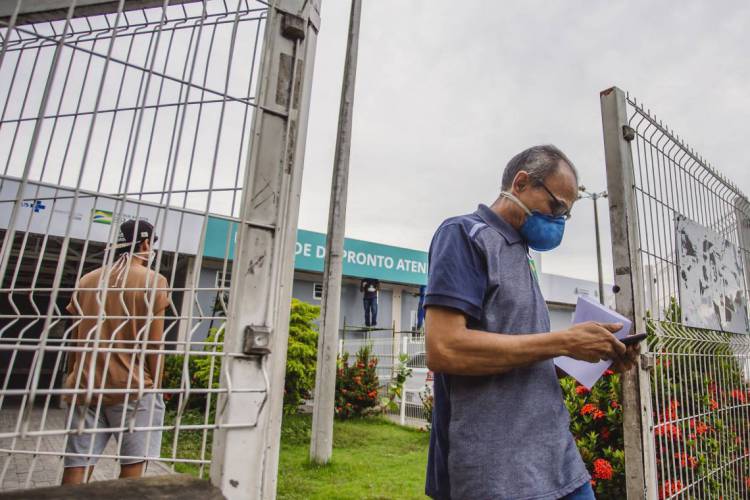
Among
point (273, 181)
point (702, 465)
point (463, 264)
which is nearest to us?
point (273, 181)

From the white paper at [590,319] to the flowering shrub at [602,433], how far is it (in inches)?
62.7

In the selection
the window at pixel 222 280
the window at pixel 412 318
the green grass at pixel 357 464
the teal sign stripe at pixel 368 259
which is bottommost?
the green grass at pixel 357 464

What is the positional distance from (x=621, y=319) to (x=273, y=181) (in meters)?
1.43

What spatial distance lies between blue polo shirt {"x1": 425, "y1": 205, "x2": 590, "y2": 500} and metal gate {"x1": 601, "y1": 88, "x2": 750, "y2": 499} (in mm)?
1030

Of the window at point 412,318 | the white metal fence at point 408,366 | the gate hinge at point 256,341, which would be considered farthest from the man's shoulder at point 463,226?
the window at point 412,318

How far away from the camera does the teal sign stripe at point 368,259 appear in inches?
609

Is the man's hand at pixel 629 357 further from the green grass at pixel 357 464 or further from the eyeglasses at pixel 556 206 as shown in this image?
the green grass at pixel 357 464

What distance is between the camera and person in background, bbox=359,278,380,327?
57.7 ft

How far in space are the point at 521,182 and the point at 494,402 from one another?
2.93ft

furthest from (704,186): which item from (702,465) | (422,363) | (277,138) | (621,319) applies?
(422,363)

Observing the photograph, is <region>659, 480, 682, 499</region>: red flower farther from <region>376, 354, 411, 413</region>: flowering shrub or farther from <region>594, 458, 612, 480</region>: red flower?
<region>376, 354, 411, 413</region>: flowering shrub

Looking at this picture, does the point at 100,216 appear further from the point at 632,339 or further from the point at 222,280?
the point at 632,339

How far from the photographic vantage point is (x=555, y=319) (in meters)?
23.8

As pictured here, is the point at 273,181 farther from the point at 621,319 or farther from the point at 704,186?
the point at 704,186
